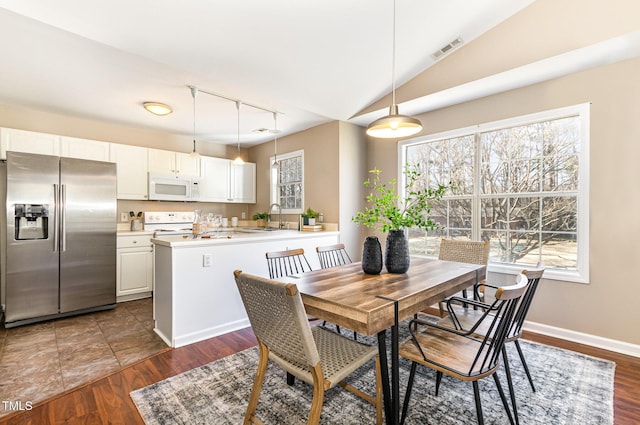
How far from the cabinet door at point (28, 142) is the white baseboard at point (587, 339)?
592 cm

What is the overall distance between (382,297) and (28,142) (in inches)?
178

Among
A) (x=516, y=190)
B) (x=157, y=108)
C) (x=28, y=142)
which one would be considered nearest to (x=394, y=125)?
(x=516, y=190)

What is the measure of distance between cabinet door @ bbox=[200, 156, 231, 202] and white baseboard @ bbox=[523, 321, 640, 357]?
4795mm

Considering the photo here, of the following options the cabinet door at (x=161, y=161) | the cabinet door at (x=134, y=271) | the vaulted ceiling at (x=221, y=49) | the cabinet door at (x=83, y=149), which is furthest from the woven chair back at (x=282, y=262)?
the cabinet door at (x=83, y=149)

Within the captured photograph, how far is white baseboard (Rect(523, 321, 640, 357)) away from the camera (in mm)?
2523

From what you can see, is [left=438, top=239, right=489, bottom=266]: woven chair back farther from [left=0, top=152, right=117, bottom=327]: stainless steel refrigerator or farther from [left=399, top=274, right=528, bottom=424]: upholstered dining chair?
[left=0, top=152, right=117, bottom=327]: stainless steel refrigerator

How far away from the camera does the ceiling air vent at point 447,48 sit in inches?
116

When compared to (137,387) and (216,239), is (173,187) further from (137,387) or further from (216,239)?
(137,387)

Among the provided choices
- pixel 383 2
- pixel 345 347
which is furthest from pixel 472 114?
pixel 345 347

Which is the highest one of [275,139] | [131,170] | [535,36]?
[535,36]

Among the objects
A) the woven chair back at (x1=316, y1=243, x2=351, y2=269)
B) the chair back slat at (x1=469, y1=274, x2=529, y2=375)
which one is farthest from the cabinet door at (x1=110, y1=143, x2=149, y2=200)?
the chair back slat at (x1=469, y1=274, x2=529, y2=375)

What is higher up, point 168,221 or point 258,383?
point 168,221

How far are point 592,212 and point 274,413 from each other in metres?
3.16

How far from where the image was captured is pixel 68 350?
104 inches
